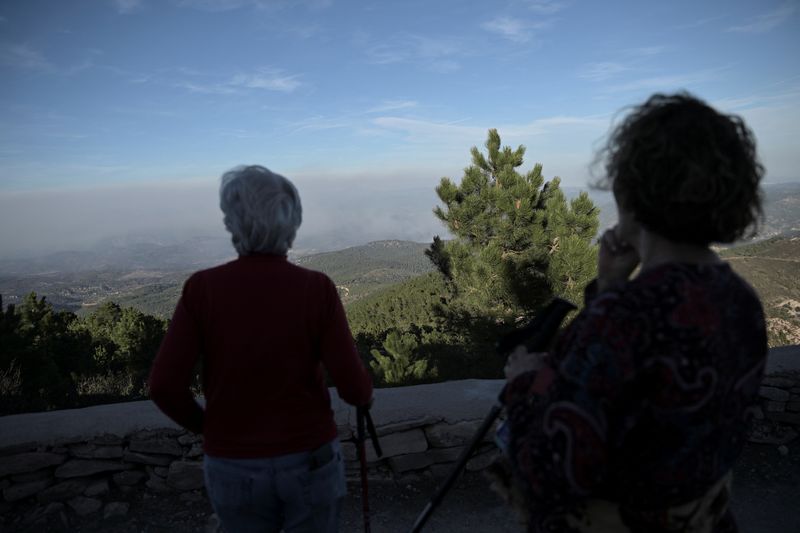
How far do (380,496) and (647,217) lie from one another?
2.53 meters

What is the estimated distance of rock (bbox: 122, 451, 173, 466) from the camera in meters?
2.76

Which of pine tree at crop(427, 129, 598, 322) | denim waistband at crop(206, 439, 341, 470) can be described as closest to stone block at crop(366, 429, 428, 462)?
denim waistband at crop(206, 439, 341, 470)

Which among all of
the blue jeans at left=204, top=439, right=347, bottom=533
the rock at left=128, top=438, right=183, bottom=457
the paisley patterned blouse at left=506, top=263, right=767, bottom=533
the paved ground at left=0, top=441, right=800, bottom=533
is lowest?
the paved ground at left=0, top=441, right=800, bottom=533

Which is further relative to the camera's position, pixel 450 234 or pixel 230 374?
pixel 450 234

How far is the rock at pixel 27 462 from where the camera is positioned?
2.63 metres

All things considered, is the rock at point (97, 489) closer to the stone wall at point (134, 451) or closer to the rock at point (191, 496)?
the stone wall at point (134, 451)

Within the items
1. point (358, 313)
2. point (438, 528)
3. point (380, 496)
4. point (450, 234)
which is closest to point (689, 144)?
point (438, 528)

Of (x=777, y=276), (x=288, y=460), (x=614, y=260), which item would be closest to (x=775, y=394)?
(x=614, y=260)

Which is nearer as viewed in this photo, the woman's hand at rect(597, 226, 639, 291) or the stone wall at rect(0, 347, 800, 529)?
the woman's hand at rect(597, 226, 639, 291)

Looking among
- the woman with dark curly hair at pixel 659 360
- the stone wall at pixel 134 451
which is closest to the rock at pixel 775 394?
the stone wall at pixel 134 451

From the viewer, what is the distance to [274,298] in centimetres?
132

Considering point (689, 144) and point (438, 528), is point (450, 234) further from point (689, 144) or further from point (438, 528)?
point (689, 144)

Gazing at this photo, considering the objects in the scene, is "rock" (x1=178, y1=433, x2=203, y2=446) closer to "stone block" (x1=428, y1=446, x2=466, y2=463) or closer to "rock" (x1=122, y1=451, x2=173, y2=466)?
"rock" (x1=122, y1=451, x2=173, y2=466)

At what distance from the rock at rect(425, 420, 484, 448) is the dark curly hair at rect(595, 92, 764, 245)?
2163 mm
